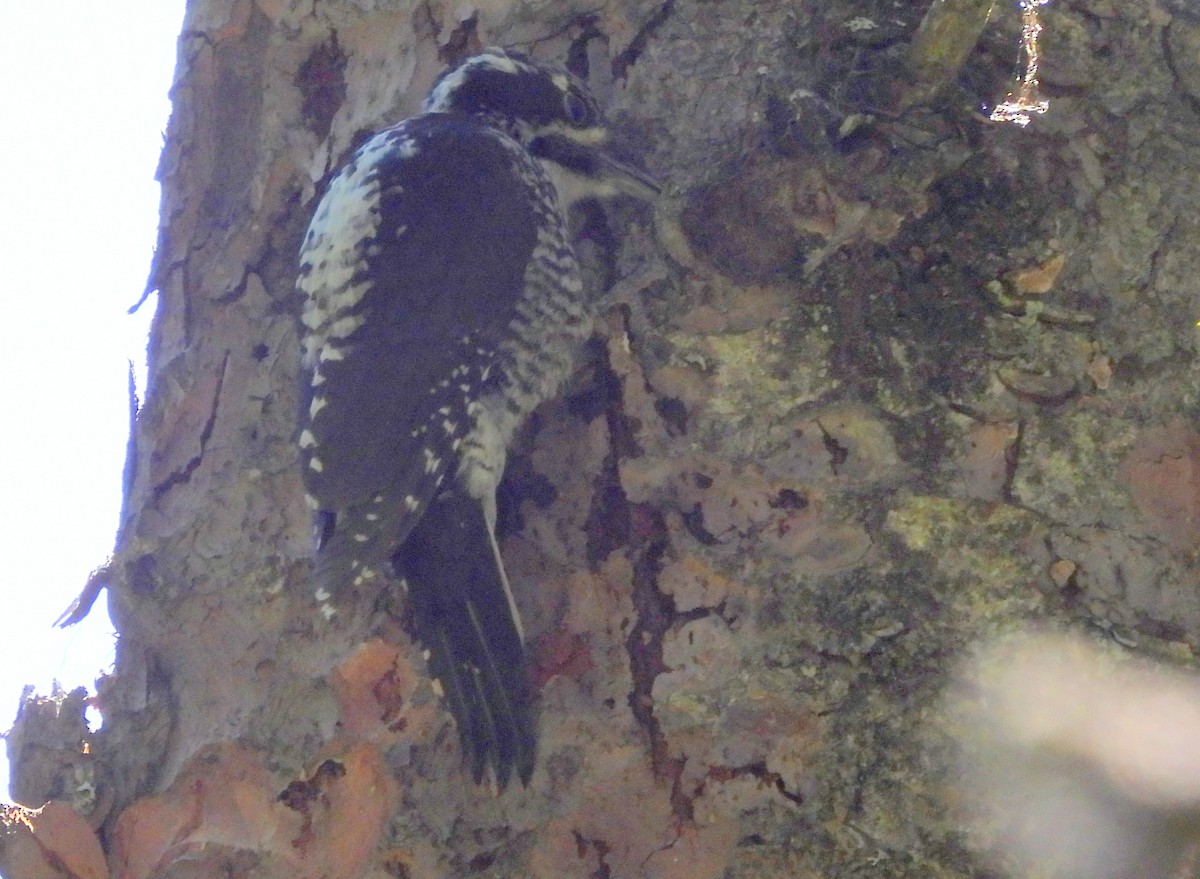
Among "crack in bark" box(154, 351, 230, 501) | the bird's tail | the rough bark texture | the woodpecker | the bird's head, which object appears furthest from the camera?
the bird's head

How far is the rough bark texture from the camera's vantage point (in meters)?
1.88

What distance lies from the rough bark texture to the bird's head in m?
0.20

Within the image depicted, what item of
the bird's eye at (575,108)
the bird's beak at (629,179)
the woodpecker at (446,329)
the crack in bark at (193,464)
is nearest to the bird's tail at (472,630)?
the woodpecker at (446,329)

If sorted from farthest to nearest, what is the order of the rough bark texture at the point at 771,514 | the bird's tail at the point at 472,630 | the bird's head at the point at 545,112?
the bird's head at the point at 545,112, the bird's tail at the point at 472,630, the rough bark texture at the point at 771,514

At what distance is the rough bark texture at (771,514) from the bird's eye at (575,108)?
29 centimetres

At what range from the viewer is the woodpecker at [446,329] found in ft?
7.50

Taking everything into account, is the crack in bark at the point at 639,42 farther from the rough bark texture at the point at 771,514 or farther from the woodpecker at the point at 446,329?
the woodpecker at the point at 446,329

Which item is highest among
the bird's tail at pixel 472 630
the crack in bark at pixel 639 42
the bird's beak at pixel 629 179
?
the crack in bark at pixel 639 42

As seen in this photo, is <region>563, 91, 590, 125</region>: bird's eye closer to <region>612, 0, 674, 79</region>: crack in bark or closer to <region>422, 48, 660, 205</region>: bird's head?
<region>422, 48, 660, 205</region>: bird's head

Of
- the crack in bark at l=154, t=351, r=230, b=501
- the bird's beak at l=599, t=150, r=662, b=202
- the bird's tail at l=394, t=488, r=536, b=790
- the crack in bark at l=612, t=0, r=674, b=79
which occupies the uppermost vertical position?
the crack in bark at l=612, t=0, r=674, b=79

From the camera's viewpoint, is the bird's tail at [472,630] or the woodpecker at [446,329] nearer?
the bird's tail at [472,630]

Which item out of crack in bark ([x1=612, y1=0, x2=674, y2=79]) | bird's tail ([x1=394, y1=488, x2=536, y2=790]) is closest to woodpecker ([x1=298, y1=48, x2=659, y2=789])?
bird's tail ([x1=394, y1=488, x2=536, y2=790])

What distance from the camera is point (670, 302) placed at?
2.20m

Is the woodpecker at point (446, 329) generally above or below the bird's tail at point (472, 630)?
above
